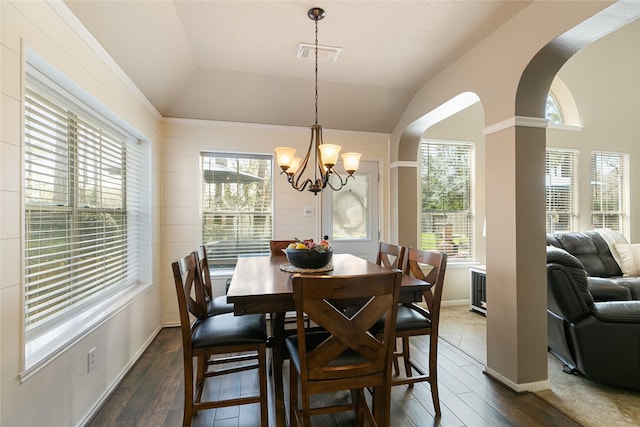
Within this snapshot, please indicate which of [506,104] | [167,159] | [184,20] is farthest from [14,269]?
[506,104]

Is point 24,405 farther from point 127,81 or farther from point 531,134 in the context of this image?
point 531,134

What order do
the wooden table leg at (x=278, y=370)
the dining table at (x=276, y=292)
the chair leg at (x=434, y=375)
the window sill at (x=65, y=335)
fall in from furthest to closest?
the chair leg at (x=434, y=375) → the wooden table leg at (x=278, y=370) → the dining table at (x=276, y=292) → the window sill at (x=65, y=335)

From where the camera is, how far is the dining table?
1.58 metres

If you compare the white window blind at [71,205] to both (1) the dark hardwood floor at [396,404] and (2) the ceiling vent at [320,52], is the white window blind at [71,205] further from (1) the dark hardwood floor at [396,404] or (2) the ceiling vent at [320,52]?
(2) the ceiling vent at [320,52]

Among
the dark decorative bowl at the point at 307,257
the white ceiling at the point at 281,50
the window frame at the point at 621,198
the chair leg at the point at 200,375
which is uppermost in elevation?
the white ceiling at the point at 281,50

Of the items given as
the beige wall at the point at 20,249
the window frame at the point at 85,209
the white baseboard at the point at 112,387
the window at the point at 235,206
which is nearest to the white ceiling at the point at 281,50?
the beige wall at the point at 20,249

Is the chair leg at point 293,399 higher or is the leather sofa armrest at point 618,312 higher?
the leather sofa armrest at point 618,312

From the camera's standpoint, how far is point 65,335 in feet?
5.69

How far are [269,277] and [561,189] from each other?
16.1 ft

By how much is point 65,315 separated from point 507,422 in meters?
2.81

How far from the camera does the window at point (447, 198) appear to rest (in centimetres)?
438

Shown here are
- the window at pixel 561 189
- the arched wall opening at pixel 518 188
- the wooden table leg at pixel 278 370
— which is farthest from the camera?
the window at pixel 561 189

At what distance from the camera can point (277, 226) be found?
3826mm

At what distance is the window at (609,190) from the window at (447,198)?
7.11ft
